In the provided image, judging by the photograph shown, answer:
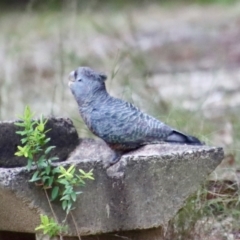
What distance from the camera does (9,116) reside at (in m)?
4.71

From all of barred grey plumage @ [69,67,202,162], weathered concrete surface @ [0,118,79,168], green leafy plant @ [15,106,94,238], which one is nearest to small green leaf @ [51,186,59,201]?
green leafy plant @ [15,106,94,238]

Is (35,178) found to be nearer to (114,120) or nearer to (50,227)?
(50,227)

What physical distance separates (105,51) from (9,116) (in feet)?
5.06

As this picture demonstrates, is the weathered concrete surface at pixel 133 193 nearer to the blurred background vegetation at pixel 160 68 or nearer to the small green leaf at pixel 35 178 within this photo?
the small green leaf at pixel 35 178

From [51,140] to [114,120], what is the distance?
401 millimetres

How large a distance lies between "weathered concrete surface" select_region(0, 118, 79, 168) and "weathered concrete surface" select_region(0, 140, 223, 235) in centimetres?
48

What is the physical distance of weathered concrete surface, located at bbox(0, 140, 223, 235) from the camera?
219cm

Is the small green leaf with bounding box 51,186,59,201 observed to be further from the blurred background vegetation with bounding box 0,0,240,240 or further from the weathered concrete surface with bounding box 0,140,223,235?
the blurred background vegetation with bounding box 0,0,240,240

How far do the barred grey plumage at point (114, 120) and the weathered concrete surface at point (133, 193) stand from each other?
6.7 inches

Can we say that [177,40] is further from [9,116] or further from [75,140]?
[75,140]

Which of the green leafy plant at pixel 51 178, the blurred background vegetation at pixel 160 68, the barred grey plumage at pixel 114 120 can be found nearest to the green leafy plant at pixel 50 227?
the green leafy plant at pixel 51 178

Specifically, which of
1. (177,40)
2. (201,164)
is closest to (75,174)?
(201,164)

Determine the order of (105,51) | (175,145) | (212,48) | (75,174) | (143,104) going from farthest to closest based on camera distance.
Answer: (212,48) → (105,51) → (143,104) → (175,145) → (75,174)

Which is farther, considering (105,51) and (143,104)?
(105,51)
